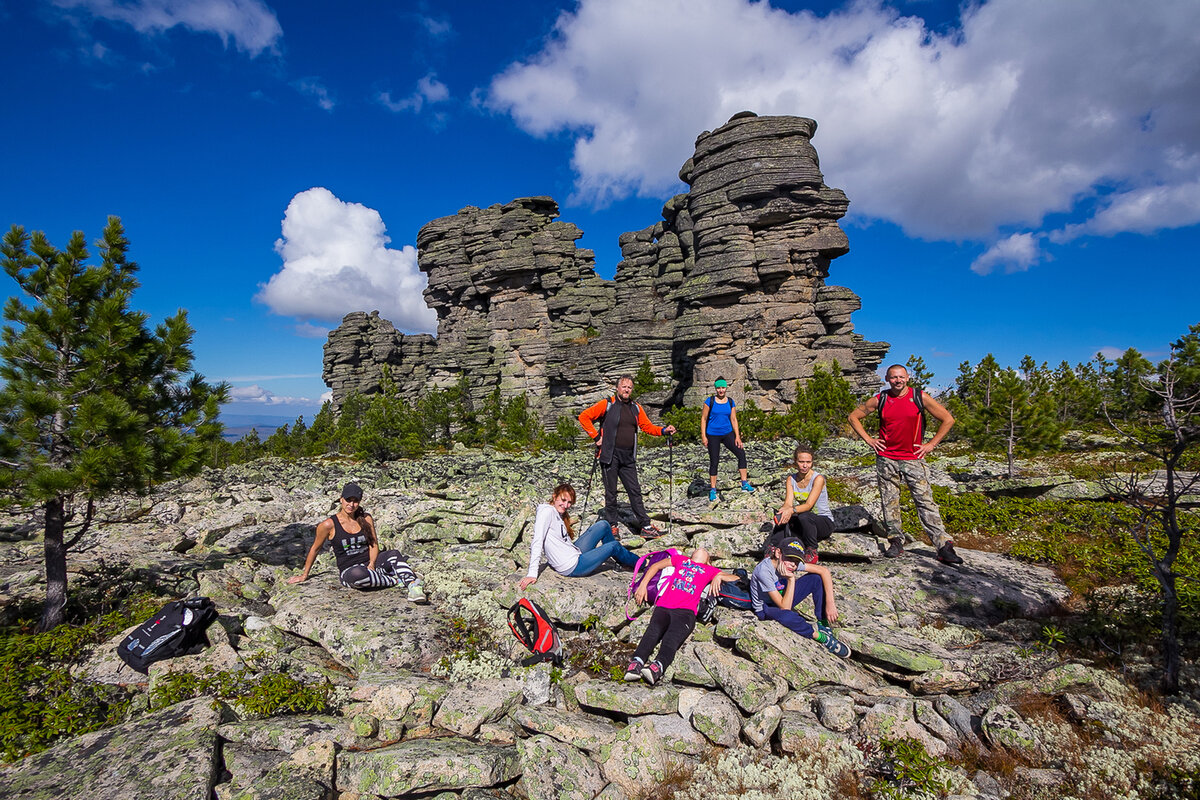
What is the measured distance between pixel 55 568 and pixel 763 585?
9.82 meters

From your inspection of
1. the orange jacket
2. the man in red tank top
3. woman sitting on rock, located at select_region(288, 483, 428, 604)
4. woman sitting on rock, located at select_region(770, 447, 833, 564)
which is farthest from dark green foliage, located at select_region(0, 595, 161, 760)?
the man in red tank top

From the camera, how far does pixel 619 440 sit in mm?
9055

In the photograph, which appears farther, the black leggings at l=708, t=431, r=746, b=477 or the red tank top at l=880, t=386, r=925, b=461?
the black leggings at l=708, t=431, r=746, b=477

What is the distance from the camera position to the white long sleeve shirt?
24.4 ft

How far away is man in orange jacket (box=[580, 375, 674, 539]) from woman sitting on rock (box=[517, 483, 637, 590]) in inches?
49.8

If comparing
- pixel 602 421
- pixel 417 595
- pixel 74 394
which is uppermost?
pixel 74 394

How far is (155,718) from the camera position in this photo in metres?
5.04

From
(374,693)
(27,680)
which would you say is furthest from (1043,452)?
(27,680)

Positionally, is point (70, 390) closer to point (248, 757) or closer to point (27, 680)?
point (27, 680)

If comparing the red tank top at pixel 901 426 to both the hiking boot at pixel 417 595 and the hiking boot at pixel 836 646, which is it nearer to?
the hiking boot at pixel 836 646

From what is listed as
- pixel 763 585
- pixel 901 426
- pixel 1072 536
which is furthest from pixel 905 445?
pixel 1072 536

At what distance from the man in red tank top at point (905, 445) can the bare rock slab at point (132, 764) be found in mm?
8664

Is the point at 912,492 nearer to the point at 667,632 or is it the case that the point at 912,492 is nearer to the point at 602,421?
the point at 667,632

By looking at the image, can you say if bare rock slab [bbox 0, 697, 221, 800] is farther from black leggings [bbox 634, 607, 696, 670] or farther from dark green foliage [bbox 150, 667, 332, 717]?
black leggings [bbox 634, 607, 696, 670]
